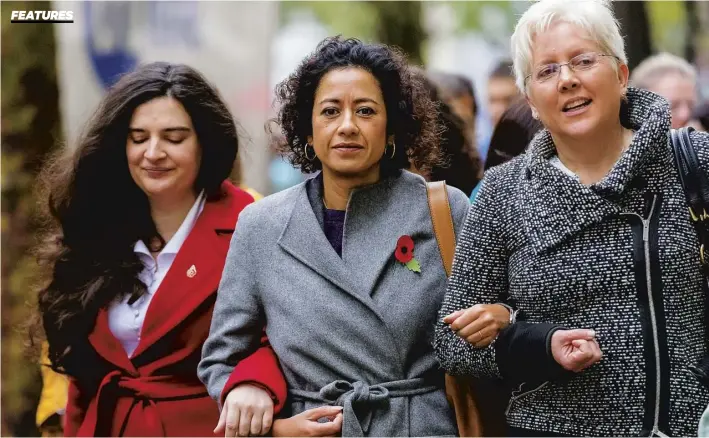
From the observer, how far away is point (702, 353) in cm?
328

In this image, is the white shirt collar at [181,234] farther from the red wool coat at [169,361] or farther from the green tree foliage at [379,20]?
the green tree foliage at [379,20]

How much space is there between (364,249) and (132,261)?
115cm

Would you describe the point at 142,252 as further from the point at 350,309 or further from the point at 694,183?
the point at 694,183

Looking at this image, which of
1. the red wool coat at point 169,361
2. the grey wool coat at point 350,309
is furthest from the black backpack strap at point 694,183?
the red wool coat at point 169,361

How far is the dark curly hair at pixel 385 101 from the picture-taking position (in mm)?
3895

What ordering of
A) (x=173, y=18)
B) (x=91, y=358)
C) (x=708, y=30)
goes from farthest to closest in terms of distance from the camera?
(x=708, y=30), (x=173, y=18), (x=91, y=358)

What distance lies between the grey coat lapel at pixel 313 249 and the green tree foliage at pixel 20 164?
3.91 m

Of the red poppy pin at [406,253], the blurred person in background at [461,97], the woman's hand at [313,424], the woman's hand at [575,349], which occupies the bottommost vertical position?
the woman's hand at [313,424]

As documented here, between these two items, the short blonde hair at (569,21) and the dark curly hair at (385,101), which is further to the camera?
the dark curly hair at (385,101)

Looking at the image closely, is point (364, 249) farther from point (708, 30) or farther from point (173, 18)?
point (708, 30)

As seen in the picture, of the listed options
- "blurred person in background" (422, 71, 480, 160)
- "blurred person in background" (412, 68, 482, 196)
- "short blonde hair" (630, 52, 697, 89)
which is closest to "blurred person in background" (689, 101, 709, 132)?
"short blonde hair" (630, 52, 697, 89)

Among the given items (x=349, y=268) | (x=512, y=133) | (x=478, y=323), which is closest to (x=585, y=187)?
(x=478, y=323)

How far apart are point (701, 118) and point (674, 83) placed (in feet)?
1.78

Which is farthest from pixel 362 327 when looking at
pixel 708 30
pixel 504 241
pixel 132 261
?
pixel 708 30
